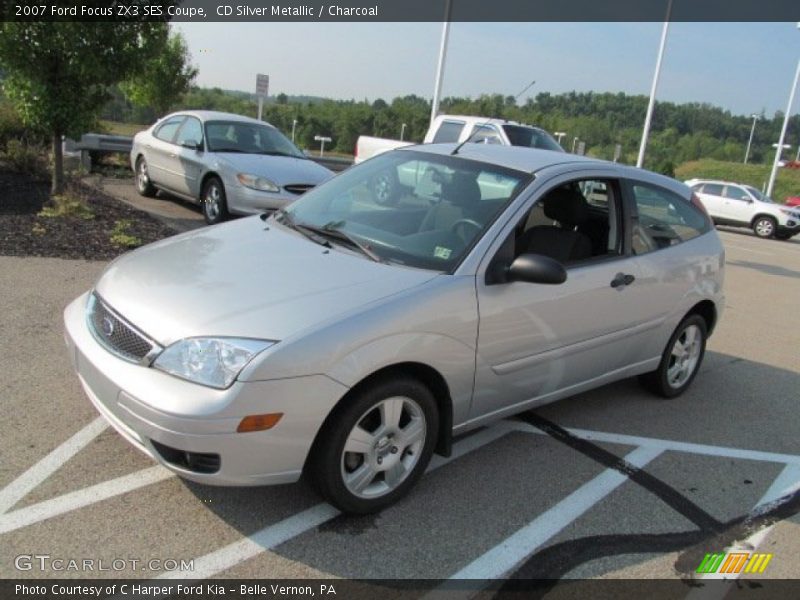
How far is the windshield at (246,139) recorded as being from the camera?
9.62 meters

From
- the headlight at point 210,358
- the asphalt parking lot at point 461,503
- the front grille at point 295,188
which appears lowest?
the asphalt parking lot at point 461,503

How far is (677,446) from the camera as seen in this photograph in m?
4.20

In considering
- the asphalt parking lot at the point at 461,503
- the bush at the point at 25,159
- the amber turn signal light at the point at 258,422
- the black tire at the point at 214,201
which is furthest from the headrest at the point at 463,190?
the bush at the point at 25,159

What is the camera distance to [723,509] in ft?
11.5

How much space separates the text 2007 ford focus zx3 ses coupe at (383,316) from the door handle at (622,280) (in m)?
0.01

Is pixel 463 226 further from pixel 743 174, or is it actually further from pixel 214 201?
pixel 743 174

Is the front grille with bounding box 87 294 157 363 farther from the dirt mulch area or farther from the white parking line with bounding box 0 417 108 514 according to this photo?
the dirt mulch area

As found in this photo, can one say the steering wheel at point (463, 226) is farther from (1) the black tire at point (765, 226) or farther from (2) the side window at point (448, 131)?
(1) the black tire at point (765, 226)

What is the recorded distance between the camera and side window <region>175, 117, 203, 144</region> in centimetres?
970

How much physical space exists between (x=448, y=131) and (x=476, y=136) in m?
1.28

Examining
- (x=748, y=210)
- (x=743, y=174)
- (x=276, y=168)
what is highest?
(x=743, y=174)

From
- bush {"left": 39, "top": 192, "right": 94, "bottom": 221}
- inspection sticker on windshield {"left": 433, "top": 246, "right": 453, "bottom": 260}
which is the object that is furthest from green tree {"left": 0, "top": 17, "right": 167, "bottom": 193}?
inspection sticker on windshield {"left": 433, "top": 246, "right": 453, "bottom": 260}

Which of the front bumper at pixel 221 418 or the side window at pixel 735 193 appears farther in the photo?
the side window at pixel 735 193

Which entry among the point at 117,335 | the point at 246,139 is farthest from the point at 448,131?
the point at 117,335
